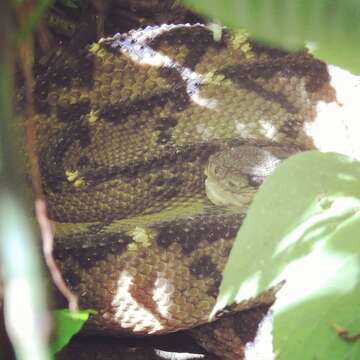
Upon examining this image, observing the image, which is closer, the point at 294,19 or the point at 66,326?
the point at 294,19

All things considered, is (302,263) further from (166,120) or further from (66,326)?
(166,120)

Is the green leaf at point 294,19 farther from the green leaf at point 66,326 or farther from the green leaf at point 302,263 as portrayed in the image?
the green leaf at point 66,326

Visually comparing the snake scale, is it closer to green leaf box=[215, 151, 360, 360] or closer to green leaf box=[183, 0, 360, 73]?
green leaf box=[215, 151, 360, 360]

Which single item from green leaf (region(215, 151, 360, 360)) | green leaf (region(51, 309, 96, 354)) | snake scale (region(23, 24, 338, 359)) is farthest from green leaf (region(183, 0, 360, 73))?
snake scale (region(23, 24, 338, 359))

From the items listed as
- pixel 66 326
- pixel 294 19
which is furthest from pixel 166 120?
pixel 294 19

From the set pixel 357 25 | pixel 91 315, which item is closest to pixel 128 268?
pixel 91 315
